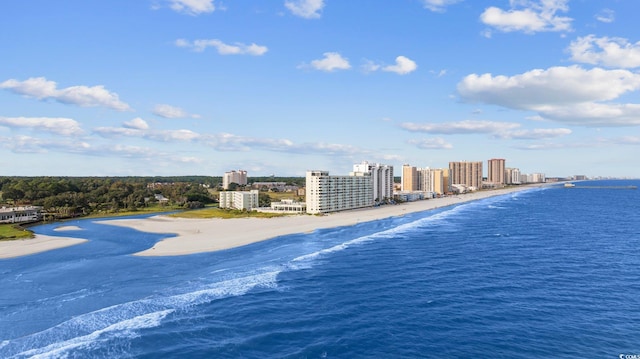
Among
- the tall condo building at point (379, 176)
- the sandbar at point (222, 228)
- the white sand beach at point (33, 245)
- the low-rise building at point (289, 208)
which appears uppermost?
the tall condo building at point (379, 176)

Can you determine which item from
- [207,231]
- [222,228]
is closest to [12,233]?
[207,231]

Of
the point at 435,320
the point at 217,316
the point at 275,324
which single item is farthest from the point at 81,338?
the point at 435,320

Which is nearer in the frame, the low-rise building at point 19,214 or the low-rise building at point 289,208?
the low-rise building at point 19,214

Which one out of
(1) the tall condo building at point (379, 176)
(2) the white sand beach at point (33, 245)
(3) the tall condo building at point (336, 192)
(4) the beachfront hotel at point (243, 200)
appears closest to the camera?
(2) the white sand beach at point (33, 245)

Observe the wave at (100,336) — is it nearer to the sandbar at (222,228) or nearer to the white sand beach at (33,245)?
the sandbar at (222,228)

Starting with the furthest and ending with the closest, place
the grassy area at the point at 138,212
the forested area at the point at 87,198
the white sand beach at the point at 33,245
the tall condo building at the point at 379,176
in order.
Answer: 1. the tall condo building at the point at 379,176
2. the grassy area at the point at 138,212
3. the forested area at the point at 87,198
4. the white sand beach at the point at 33,245

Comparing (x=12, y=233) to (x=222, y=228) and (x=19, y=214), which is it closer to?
(x=19, y=214)

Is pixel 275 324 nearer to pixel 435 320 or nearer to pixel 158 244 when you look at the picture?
pixel 435 320

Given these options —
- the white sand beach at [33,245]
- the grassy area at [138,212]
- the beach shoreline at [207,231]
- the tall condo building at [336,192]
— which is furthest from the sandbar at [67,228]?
the tall condo building at [336,192]
